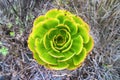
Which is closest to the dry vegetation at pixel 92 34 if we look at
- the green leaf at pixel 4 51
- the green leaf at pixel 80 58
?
the green leaf at pixel 4 51

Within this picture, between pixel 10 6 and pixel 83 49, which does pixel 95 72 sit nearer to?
pixel 83 49

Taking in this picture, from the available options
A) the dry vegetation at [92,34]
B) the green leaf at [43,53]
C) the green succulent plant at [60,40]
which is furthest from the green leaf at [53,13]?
the dry vegetation at [92,34]

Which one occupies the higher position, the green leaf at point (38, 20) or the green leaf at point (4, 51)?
the green leaf at point (38, 20)

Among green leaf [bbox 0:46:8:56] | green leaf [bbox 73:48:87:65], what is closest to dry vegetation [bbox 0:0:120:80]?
green leaf [bbox 0:46:8:56]

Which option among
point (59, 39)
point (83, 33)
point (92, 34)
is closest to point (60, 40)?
point (59, 39)

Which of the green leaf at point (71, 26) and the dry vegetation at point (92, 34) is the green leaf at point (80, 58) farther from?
the dry vegetation at point (92, 34)

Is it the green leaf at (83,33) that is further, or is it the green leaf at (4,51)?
the green leaf at (4,51)

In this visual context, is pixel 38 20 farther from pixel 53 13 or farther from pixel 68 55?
pixel 68 55

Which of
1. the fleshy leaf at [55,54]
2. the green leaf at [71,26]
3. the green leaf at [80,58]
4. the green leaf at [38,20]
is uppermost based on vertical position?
the green leaf at [38,20]
